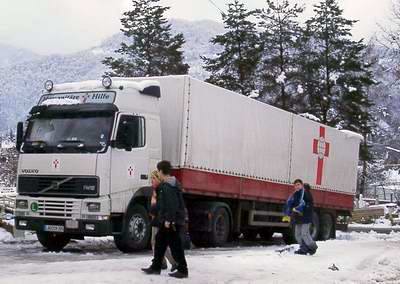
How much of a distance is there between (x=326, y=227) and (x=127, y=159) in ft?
33.9

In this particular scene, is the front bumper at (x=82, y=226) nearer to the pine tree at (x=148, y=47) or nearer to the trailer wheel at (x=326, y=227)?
the trailer wheel at (x=326, y=227)

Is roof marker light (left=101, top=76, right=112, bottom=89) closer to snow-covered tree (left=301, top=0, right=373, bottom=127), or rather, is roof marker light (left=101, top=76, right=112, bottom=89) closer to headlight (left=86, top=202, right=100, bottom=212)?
headlight (left=86, top=202, right=100, bottom=212)

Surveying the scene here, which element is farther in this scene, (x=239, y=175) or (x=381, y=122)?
(x=381, y=122)

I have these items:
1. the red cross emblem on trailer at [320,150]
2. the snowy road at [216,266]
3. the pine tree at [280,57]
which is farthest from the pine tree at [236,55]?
the snowy road at [216,266]

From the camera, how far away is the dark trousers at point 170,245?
9.45 meters

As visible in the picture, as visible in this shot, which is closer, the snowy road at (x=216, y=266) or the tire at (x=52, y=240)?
the snowy road at (x=216, y=266)

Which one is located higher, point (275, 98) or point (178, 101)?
point (275, 98)

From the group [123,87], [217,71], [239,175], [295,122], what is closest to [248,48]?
[217,71]

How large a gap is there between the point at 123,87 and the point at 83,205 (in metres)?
2.64

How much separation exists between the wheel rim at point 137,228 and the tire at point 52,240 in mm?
1733

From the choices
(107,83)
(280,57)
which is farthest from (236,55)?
(107,83)

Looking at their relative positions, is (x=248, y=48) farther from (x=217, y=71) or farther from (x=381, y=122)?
(x=381, y=122)

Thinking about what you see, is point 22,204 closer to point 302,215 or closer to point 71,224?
point 71,224

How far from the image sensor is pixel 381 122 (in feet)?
217
